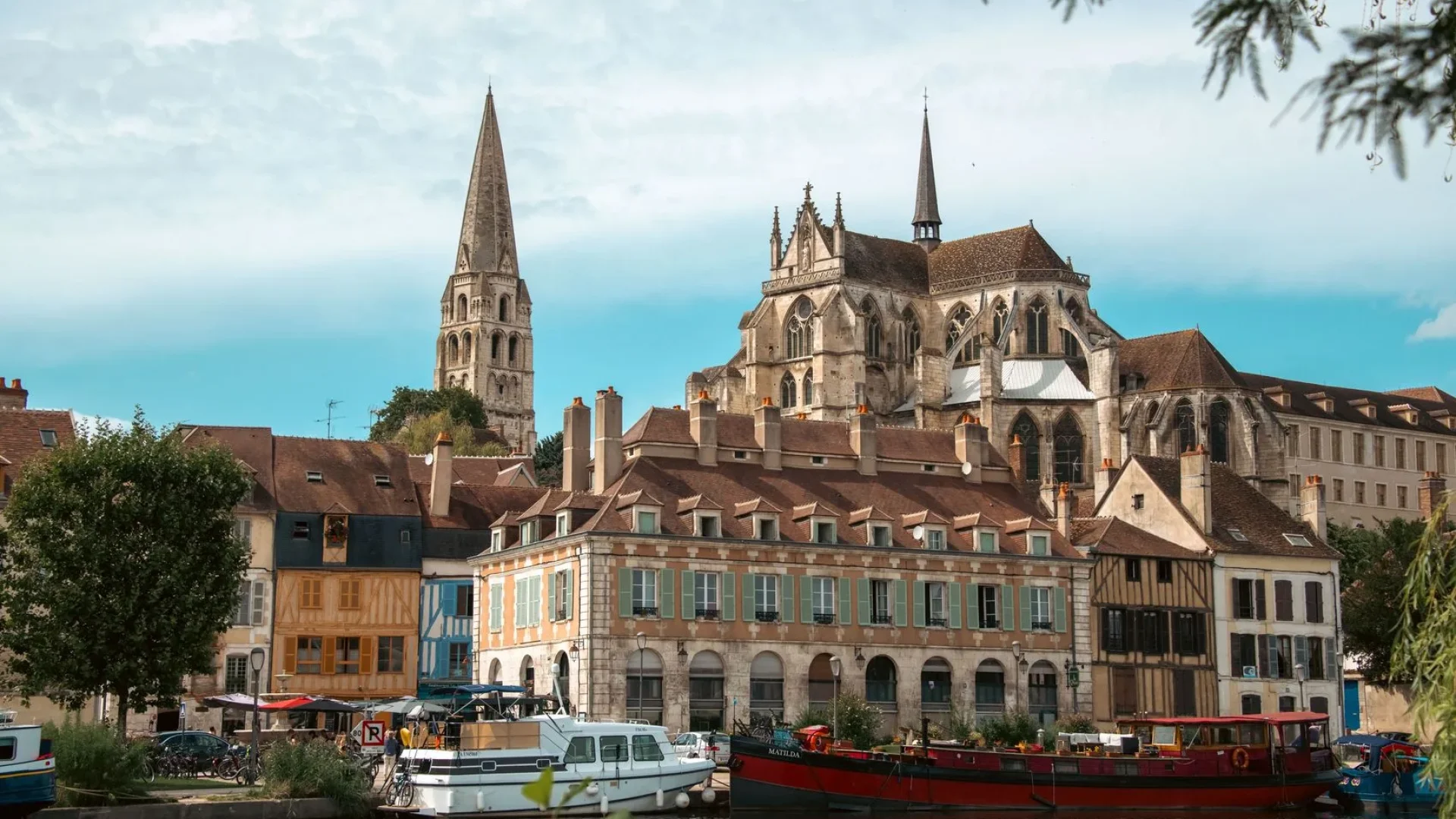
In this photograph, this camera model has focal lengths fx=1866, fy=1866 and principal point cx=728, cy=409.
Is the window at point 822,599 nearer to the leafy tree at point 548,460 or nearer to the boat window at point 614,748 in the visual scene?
the boat window at point 614,748

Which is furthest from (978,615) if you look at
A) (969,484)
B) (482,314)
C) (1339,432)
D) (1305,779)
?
(482,314)

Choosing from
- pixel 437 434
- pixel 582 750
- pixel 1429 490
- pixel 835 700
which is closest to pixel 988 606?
pixel 835 700

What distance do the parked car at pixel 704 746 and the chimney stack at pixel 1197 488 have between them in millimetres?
18377

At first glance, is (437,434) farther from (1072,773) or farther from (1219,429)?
(1072,773)

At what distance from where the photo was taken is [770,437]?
1948 inches

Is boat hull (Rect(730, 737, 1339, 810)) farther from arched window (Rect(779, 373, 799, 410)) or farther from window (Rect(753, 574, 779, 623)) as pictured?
arched window (Rect(779, 373, 799, 410))

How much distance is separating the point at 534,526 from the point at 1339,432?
177 ft

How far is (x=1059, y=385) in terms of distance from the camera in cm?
8550

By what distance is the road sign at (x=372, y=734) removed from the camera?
3631 centimetres

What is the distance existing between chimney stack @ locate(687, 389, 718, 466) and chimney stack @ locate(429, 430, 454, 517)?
741 centimetres

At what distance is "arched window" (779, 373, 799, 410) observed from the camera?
90.4m

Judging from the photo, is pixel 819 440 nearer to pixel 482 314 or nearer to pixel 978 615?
pixel 978 615

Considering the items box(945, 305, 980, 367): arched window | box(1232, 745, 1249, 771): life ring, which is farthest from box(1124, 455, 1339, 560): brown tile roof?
box(945, 305, 980, 367): arched window

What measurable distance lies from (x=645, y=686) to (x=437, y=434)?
189ft
